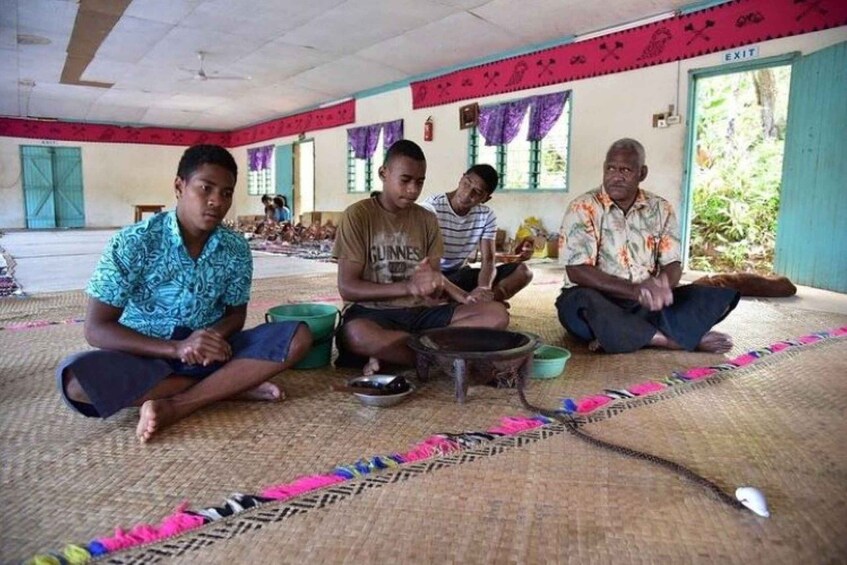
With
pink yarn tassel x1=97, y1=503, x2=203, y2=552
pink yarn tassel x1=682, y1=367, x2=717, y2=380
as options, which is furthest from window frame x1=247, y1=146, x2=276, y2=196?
pink yarn tassel x1=97, y1=503, x2=203, y2=552

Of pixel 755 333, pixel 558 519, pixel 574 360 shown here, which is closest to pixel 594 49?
pixel 755 333

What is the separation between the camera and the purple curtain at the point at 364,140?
10.6 meters

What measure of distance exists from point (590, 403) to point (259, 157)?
14.4m

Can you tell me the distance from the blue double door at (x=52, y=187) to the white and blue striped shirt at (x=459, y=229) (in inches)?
585

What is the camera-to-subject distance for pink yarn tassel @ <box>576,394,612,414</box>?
6.40ft

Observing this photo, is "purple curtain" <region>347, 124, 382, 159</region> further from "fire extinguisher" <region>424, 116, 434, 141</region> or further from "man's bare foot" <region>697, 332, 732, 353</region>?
"man's bare foot" <region>697, 332, 732, 353</region>

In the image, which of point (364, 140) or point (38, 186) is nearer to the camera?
point (364, 140)

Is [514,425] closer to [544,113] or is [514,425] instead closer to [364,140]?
[544,113]

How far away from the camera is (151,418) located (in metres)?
1.65

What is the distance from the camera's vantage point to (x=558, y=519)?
49.8 inches

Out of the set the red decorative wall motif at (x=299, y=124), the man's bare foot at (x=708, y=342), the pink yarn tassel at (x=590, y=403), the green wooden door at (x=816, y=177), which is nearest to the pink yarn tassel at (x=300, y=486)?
the pink yarn tassel at (x=590, y=403)

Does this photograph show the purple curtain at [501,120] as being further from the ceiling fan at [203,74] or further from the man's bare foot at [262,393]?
the man's bare foot at [262,393]

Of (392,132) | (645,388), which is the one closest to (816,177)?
(645,388)

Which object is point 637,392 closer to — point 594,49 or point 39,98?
point 594,49
